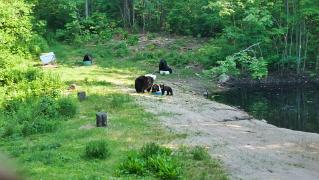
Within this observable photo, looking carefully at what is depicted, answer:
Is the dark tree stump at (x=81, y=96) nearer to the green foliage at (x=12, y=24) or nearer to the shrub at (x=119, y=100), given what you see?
the shrub at (x=119, y=100)

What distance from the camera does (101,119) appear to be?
552 inches

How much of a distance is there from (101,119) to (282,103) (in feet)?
36.2

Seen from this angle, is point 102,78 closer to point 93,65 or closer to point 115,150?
point 93,65

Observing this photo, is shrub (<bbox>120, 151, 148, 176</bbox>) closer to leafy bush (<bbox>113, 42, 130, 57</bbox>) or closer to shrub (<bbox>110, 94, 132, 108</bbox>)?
shrub (<bbox>110, 94, 132, 108</bbox>)

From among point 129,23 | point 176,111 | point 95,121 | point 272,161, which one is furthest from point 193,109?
point 129,23

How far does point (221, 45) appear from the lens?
2964cm

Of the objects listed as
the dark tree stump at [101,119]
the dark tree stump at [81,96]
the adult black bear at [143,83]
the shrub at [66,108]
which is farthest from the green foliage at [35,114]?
the adult black bear at [143,83]

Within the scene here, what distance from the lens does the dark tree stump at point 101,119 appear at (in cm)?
1392

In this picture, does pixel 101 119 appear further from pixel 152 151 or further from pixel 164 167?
pixel 164 167

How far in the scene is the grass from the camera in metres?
9.64

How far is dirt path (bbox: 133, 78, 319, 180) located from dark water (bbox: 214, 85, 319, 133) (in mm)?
1512

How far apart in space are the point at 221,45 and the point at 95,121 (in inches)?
643

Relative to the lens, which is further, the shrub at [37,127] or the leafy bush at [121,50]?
the leafy bush at [121,50]

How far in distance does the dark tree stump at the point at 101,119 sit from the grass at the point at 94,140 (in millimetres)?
199
